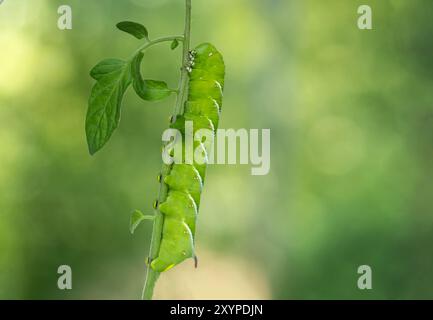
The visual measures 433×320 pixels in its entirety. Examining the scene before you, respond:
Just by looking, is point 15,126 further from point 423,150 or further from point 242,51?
point 423,150

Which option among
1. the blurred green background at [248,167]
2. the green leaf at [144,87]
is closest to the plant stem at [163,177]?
the green leaf at [144,87]

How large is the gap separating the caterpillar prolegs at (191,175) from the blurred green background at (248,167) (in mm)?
5457

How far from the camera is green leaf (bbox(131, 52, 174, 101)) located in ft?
2.72

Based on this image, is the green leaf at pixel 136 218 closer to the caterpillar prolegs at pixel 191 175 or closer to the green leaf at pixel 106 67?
the caterpillar prolegs at pixel 191 175

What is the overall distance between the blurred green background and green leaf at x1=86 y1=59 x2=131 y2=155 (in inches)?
231

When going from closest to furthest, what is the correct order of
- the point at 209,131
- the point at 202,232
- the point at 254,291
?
1. the point at 209,131
2. the point at 254,291
3. the point at 202,232

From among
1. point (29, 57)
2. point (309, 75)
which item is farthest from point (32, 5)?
point (309, 75)

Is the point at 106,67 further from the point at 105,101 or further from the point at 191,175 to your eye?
the point at 191,175

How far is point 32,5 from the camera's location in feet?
24.6

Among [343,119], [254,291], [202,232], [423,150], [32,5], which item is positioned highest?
[32,5]

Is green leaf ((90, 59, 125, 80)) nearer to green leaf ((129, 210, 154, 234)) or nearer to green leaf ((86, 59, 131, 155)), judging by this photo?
green leaf ((86, 59, 131, 155))

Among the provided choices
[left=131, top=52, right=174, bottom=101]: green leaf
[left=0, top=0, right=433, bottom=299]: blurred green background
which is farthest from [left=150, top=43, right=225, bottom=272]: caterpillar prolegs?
[left=0, top=0, right=433, bottom=299]: blurred green background

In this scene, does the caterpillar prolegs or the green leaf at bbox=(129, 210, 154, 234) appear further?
the caterpillar prolegs

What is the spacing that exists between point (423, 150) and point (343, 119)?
114cm
